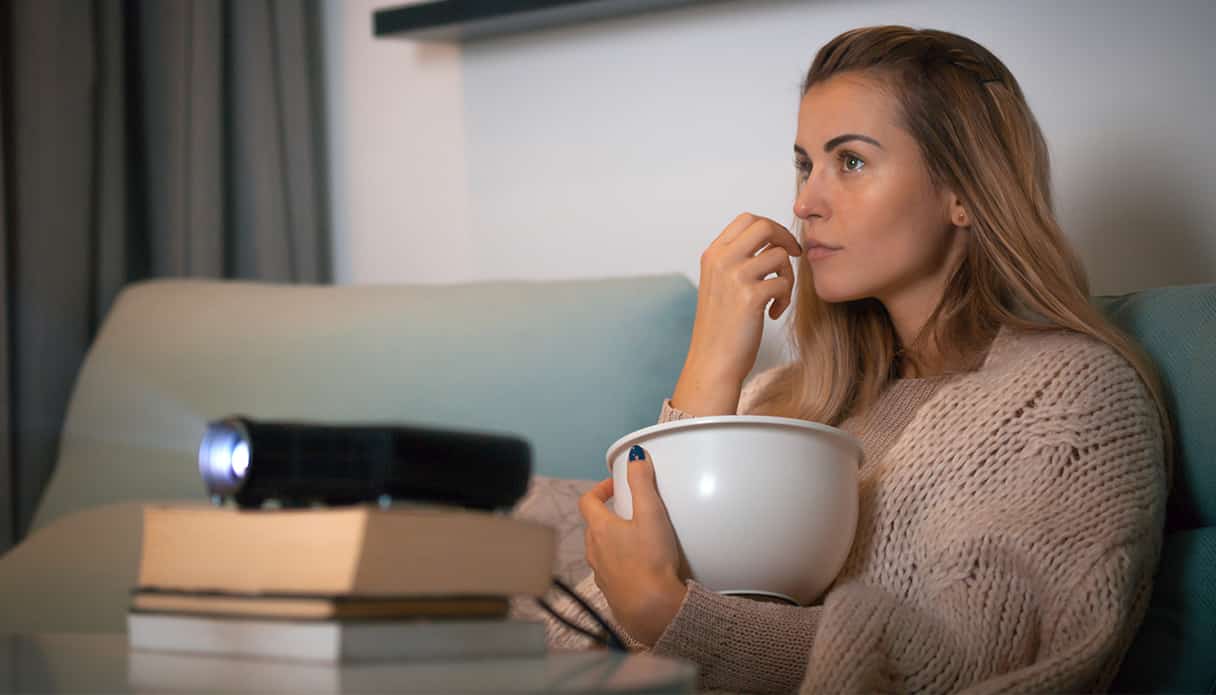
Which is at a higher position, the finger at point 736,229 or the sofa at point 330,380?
the finger at point 736,229

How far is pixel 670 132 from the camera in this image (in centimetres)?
198

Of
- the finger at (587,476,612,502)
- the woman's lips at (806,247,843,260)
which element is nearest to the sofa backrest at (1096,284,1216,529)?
the woman's lips at (806,247,843,260)

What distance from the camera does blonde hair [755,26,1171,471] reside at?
136 cm

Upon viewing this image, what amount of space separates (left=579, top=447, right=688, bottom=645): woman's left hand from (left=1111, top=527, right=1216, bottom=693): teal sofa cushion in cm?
44

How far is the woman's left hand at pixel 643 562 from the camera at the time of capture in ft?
3.46

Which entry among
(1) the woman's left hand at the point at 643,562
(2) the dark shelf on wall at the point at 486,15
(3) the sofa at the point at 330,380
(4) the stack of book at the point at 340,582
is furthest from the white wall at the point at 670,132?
(4) the stack of book at the point at 340,582

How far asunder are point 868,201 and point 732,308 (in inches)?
7.8

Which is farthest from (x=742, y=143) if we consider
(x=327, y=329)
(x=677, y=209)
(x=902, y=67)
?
(x=327, y=329)

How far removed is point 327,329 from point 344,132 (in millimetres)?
706

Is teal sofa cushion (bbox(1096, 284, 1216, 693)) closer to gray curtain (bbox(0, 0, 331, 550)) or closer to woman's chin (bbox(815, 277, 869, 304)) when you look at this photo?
woman's chin (bbox(815, 277, 869, 304))

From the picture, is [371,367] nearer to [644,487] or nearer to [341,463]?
[644,487]

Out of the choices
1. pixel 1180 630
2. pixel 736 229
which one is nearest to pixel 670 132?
pixel 736 229

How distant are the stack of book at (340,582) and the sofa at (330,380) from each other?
0.71m

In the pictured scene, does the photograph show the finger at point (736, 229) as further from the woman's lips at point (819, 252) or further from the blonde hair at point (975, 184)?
the blonde hair at point (975, 184)
